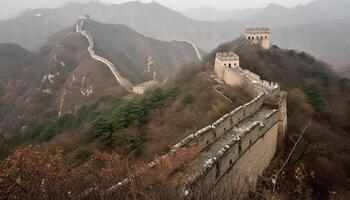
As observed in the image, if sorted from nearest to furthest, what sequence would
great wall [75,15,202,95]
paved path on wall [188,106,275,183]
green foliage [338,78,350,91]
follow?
paved path on wall [188,106,275,183], green foliage [338,78,350,91], great wall [75,15,202,95]

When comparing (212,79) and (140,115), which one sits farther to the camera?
(212,79)

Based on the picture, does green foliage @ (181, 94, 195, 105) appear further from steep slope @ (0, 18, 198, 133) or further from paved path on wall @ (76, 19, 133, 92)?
paved path on wall @ (76, 19, 133, 92)

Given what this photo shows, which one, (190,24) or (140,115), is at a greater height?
(140,115)

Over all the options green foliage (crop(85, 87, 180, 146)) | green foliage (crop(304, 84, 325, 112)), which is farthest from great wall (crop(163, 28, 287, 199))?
green foliage (crop(85, 87, 180, 146))

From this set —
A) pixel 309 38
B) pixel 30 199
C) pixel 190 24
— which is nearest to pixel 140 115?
pixel 30 199

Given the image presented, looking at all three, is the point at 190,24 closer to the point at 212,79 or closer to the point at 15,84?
the point at 15,84

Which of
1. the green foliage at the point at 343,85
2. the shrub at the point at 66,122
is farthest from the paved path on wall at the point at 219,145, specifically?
the shrub at the point at 66,122
